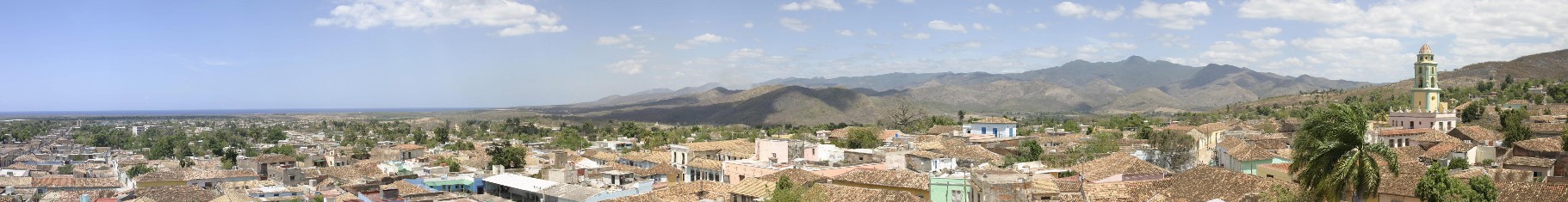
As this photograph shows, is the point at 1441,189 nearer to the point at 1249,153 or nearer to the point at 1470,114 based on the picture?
the point at 1249,153

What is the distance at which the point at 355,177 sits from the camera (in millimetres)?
40562

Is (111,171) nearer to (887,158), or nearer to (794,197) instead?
(887,158)

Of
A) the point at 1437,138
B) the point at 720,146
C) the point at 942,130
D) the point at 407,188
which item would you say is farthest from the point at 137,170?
the point at 1437,138

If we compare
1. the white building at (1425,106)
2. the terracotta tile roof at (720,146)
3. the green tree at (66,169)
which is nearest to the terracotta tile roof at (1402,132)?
the white building at (1425,106)

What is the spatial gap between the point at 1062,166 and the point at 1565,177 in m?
12.4

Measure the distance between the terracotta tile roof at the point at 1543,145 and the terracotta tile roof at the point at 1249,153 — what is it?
5463 millimetres

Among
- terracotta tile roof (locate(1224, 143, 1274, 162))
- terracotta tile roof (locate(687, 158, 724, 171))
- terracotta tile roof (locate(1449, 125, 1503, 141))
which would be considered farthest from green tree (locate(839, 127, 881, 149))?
terracotta tile roof (locate(1449, 125, 1503, 141))

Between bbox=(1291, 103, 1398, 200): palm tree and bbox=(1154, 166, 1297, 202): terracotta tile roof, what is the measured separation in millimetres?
7928

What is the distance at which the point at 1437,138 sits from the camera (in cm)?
3781

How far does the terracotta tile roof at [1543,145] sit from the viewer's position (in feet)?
96.6

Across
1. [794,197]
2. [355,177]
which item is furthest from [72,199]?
[794,197]

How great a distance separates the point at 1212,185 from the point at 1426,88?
27719 mm

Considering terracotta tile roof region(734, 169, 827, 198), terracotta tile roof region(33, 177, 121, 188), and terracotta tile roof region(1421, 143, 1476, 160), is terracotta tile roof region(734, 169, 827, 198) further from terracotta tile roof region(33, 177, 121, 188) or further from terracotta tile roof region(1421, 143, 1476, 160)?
terracotta tile roof region(33, 177, 121, 188)

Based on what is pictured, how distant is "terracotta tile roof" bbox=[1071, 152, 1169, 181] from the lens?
29.4 m
